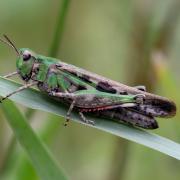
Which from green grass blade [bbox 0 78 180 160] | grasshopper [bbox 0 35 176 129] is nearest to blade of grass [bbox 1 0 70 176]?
grasshopper [bbox 0 35 176 129]

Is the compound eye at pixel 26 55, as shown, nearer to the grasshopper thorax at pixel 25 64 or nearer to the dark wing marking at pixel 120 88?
the grasshopper thorax at pixel 25 64

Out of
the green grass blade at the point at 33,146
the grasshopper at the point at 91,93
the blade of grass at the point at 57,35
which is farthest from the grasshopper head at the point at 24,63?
the green grass blade at the point at 33,146

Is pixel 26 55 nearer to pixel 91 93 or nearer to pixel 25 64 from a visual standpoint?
pixel 25 64

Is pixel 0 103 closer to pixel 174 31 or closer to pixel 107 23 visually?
pixel 174 31

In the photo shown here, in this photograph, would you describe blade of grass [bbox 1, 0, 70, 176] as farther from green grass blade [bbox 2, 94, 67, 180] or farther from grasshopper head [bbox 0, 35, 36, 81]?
green grass blade [bbox 2, 94, 67, 180]

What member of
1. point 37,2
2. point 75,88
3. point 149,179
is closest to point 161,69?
point 75,88

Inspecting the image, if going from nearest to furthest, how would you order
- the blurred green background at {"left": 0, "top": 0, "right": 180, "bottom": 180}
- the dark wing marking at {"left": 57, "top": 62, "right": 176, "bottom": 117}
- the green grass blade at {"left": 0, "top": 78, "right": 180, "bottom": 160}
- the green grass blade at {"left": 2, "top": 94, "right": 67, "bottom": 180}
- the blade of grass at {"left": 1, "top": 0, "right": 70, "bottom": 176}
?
the green grass blade at {"left": 2, "top": 94, "right": 67, "bottom": 180}
the green grass blade at {"left": 0, "top": 78, "right": 180, "bottom": 160}
the blade of grass at {"left": 1, "top": 0, "right": 70, "bottom": 176}
the dark wing marking at {"left": 57, "top": 62, "right": 176, "bottom": 117}
the blurred green background at {"left": 0, "top": 0, "right": 180, "bottom": 180}
